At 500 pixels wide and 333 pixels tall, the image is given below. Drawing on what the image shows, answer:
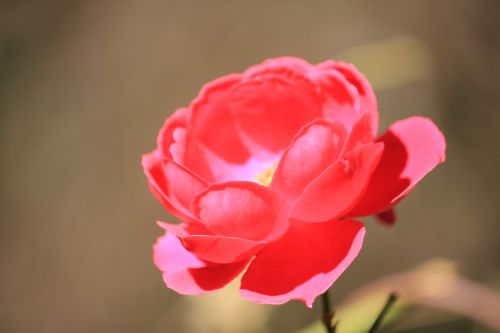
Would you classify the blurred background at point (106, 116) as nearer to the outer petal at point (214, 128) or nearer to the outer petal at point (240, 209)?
the outer petal at point (214, 128)

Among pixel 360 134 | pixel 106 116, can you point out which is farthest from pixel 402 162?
pixel 106 116

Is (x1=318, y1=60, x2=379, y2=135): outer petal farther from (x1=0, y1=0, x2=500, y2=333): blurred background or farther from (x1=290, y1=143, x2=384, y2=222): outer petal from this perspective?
(x1=0, y1=0, x2=500, y2=333): blurred background

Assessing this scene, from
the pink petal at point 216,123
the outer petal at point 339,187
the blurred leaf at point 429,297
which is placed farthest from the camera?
the blurred leaf at point 429,297

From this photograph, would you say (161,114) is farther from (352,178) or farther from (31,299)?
(352,178)

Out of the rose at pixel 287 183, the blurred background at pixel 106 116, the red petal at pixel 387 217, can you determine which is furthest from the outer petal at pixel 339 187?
the blurred background at pixel 106 116

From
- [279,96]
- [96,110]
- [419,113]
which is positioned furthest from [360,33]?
[279,96]
